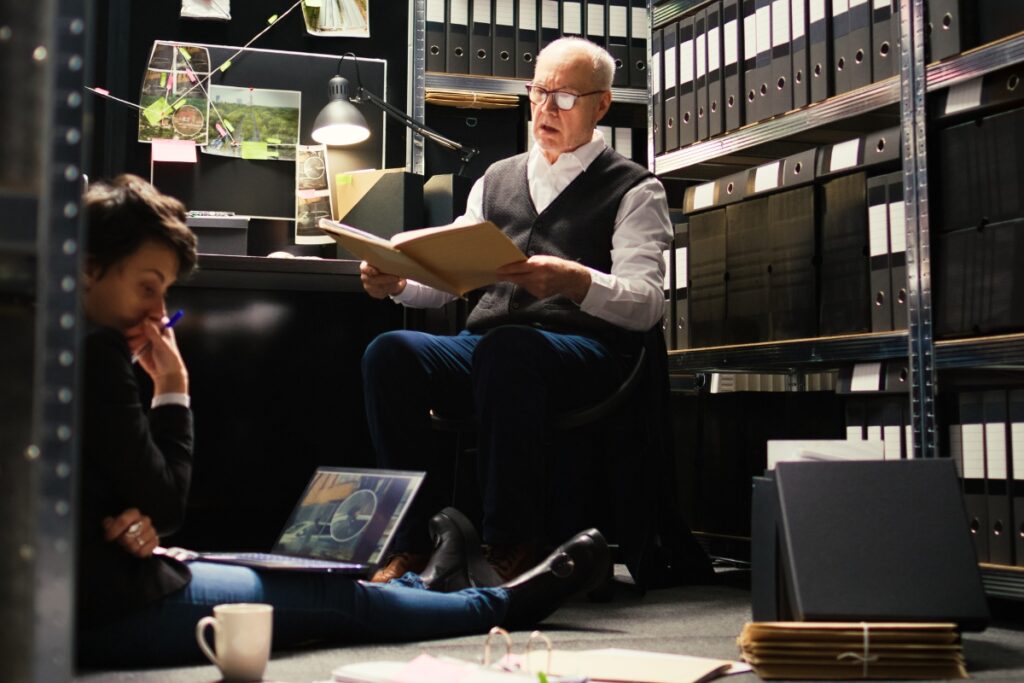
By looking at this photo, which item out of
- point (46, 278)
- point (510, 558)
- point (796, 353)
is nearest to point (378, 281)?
point (510, 558)

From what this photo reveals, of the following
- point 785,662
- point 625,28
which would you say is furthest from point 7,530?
point 625,28

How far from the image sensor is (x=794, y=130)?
2600 mm

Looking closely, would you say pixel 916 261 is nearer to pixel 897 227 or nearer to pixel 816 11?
pixel 897 227

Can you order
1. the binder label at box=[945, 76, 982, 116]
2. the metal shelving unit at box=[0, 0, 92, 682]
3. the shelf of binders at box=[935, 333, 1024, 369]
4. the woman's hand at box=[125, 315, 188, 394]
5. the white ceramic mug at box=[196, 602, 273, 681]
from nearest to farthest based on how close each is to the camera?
the metal shelving unit at box=[0, 0, 92, 682] → the white ceramic mug at box=[196, 602, 273, 681] → the woman's hand at box=[125, 315, 188, 394] → the shelf of binders at box=[935, 333, 1024, 369] → the binder label at box=[945, 76, 982, 116]

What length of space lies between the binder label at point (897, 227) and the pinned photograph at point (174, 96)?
5.85 feet

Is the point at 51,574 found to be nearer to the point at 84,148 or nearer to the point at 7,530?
the point at 7,530

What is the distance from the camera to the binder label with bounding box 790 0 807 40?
2582 mm

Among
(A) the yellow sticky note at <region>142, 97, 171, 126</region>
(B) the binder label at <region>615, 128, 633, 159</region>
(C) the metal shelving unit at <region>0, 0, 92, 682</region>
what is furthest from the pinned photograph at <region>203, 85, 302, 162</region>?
(C) the metal shelving unit at <region>0, 0, 92, 682</region>

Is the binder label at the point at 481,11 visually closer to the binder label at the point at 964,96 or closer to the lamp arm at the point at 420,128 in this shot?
the lamp arm at the point at 420,128

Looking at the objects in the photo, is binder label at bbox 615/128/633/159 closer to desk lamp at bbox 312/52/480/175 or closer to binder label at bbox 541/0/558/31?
binder label at bbox 541/0/558/31

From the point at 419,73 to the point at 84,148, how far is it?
2332 millimetres

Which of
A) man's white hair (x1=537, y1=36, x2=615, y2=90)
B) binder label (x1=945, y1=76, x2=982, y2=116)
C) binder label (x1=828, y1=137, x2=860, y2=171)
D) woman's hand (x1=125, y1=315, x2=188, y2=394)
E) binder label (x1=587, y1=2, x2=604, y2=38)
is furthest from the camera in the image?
→ binder label (x1=587, y1=2, x2=604, y2=38)

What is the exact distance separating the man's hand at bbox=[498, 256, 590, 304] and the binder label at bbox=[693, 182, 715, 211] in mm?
746

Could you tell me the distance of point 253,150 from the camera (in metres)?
3.16
